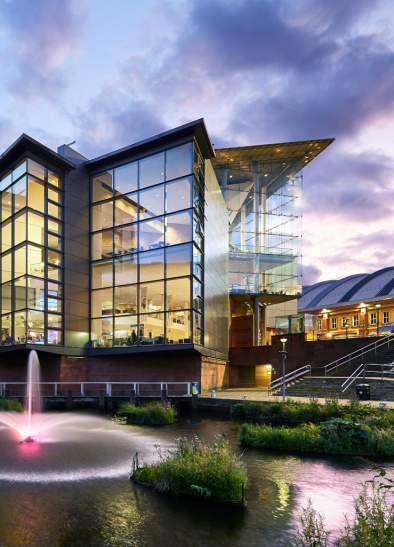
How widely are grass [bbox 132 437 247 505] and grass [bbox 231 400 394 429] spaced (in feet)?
29.4

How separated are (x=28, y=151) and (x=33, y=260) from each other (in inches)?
328

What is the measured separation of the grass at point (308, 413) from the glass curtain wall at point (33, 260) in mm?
16960

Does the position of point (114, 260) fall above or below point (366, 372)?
above

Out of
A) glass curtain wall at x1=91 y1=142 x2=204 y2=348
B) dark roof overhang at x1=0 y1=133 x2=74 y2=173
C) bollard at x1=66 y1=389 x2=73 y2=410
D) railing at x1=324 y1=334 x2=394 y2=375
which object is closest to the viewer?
bollard at x1=66 y1=389 x2=73 y2=410

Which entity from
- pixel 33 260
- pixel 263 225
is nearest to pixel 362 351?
pixel 263 225

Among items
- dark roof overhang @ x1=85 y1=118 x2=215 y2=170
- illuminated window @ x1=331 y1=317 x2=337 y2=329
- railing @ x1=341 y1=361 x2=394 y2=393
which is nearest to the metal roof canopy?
dark roof overhang @ x1=85 y1=118 x2=215 y2=170

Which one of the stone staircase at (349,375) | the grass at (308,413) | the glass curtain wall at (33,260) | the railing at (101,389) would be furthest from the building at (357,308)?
the glass curtain wall at (33,260)

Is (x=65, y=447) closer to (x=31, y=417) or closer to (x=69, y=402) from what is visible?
(x=31, y=417)

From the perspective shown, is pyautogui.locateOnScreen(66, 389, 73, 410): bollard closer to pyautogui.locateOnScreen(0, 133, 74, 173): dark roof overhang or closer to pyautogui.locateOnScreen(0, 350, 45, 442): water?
pyautogui.locateOnScreen(0, 350, 45, 442): water

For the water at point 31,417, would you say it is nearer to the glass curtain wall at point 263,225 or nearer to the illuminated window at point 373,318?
the glass curtain wall at point 263,225

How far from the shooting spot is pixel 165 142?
3484 cm

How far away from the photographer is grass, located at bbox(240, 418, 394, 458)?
16.1 m

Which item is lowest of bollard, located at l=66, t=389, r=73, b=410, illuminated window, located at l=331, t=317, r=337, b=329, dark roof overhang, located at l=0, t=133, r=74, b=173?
bollard, located at l=66, t=389, r=73, b=410

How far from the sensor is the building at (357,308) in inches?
2242
